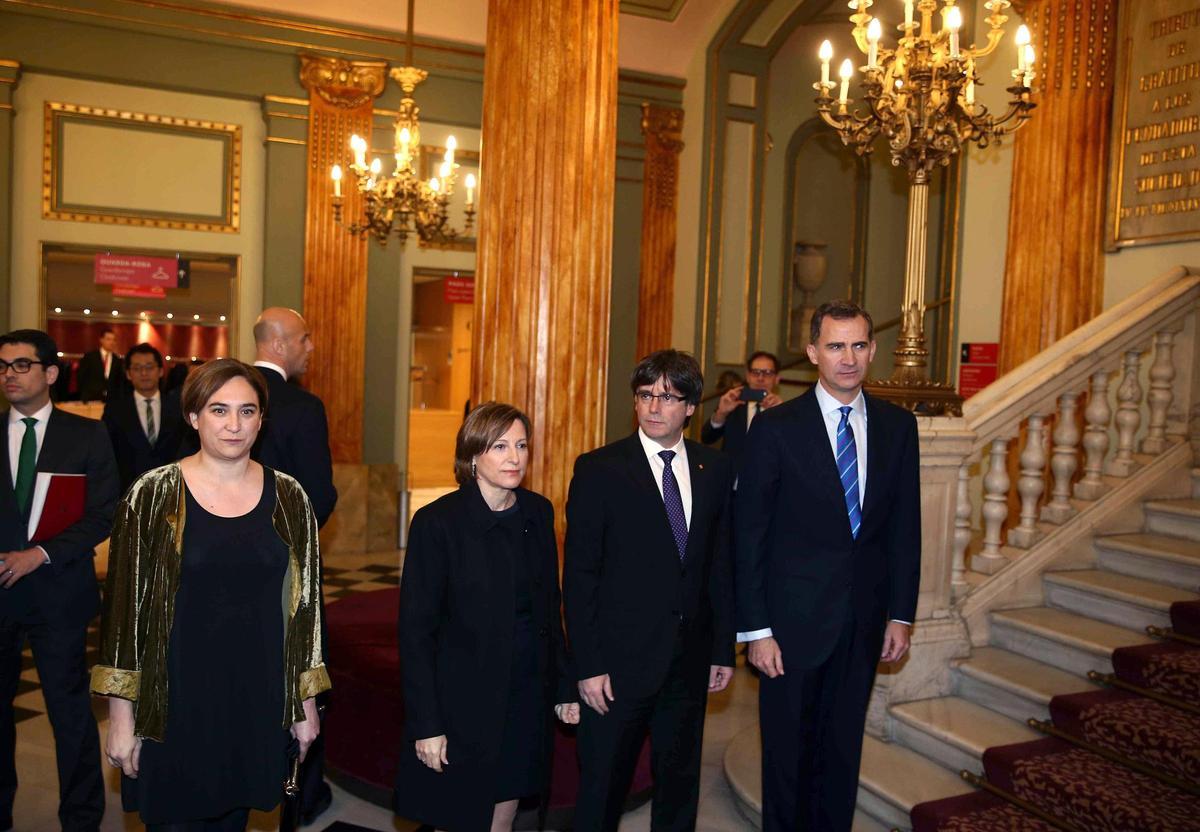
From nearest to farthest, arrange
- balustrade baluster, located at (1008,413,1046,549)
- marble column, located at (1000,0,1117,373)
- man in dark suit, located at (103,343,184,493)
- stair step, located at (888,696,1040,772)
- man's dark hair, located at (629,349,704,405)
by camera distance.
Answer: man's dark hair, located at (629,349,704,405)
stair step, located at (888,696,1040,772)
balustrade baluster, located at (1008,413,1046,549)
marble column, located at (1000,0,1117,373)
man in dark suit, located at (103,343,184,493)

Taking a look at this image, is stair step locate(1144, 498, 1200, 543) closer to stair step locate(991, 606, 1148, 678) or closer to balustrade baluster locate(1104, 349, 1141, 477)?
balustrade baluster locate(1104, 349, 1141, 477)

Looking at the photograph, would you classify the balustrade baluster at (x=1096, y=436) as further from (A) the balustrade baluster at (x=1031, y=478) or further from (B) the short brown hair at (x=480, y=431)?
(B) the short brown hair at (x=480, y=431)

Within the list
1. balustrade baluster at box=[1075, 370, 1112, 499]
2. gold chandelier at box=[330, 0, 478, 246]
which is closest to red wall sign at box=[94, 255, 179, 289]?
gold chandelier at box=[330, 0, 478, 246]

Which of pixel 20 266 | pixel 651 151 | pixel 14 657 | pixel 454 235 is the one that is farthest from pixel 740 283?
pixel 14 657

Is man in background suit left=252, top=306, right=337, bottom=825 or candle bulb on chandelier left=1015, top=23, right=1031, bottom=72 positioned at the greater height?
candle bulb on chandelier left=1015, top=23, right=1031, bottom=72

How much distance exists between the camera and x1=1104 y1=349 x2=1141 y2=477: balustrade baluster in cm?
466

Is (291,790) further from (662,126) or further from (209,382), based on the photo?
(662,126)

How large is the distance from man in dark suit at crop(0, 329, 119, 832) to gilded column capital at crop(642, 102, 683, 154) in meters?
7.54

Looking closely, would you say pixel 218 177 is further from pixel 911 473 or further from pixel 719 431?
pixel 911 473

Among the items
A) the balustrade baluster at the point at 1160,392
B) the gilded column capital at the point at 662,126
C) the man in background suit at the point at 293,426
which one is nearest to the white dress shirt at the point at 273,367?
the man in background suit at the point at 293,426

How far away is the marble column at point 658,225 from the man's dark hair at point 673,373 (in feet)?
23.9

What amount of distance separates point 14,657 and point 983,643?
12.5 feet

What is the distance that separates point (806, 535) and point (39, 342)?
8.64 ft

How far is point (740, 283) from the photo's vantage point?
32.1 ft
